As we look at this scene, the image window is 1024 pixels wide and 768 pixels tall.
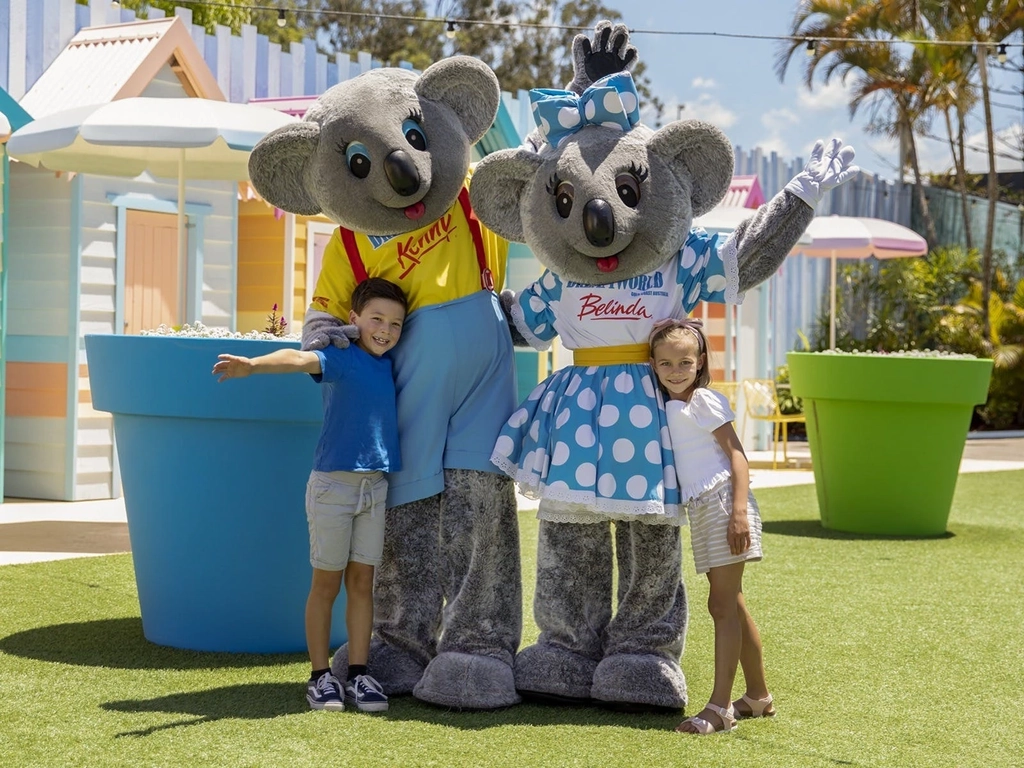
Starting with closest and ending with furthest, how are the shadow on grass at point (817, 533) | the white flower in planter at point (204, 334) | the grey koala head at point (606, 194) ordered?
the grey koala head at point (606, 194) < the white flower in planter at point (204, 334) < the shadow on grass at point (817, 533)

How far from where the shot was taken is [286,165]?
3.95 metres

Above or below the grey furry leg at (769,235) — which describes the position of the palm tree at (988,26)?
above

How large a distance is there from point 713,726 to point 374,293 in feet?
4.74

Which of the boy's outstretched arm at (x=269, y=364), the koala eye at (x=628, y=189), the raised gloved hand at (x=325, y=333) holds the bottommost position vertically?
the boy's outstretched arm at (x=269, y=364)

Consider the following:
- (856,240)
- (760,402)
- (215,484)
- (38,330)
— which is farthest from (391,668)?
(856,240)

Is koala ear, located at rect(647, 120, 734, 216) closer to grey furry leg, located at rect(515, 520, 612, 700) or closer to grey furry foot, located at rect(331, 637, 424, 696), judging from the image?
grey furry leg, located at rect(515, 520, 612, 700)

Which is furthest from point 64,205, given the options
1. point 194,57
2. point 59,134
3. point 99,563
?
point 99,563

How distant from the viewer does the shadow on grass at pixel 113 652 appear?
411 centimetres

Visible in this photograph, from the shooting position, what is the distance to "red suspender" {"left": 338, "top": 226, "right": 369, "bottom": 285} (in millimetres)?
3938

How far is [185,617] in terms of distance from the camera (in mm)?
4293

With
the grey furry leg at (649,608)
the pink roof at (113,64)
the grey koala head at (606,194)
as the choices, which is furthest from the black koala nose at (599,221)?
the pink roof at (113,64)

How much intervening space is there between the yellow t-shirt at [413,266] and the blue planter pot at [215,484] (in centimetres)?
30

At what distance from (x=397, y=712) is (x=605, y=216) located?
4.58ft

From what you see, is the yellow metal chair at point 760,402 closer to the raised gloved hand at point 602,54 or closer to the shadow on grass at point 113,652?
the raised gloved hand at point 602,54
